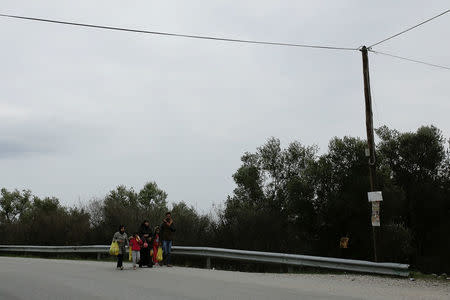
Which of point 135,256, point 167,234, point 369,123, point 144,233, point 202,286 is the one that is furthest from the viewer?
point 167,234

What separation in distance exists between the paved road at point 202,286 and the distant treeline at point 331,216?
10279 millimetres

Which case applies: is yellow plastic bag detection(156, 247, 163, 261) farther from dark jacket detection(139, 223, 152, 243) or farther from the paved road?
the paved road

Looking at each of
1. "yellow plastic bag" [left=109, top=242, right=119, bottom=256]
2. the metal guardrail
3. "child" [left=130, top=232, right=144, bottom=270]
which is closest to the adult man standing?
the metal guardrail

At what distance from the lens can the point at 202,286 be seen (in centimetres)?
1063

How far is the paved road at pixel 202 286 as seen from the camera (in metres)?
9.30

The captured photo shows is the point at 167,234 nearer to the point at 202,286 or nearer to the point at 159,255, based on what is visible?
the point at 159,255

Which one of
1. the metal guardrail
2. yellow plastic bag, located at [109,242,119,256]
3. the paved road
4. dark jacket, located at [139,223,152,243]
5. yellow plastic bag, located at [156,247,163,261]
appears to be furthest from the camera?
yellow plastic bag, located at [156,247,163,261]

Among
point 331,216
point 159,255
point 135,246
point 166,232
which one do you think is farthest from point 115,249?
point 331,216

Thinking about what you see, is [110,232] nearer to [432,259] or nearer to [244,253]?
[244,253]

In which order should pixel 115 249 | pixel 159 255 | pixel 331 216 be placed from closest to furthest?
pixel 115 249 → pixel 159 255 → pixel 331 216

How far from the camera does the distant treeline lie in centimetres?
2452

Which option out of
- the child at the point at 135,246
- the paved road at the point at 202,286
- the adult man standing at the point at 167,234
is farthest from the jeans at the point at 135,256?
the paved road at the point at 202,286

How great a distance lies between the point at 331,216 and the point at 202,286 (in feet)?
95.8

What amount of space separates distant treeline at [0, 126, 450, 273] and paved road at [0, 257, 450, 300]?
10279 millimetres
